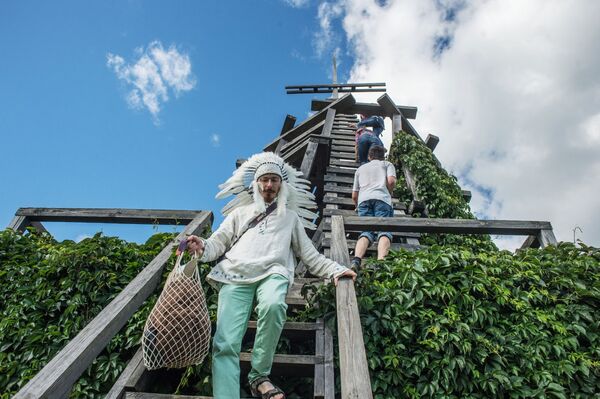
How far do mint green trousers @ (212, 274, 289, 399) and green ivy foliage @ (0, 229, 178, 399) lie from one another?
3.16ft

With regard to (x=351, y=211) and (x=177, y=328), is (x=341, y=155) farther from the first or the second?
(x=177, y=328)

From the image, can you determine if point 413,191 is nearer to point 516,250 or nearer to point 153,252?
point 516,250

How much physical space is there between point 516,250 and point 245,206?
234cm

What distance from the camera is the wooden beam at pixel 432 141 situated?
911 cm

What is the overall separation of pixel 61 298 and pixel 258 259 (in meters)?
1.92

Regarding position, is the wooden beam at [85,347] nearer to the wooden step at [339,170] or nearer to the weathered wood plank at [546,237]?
the weathered wood plank at [546,237]

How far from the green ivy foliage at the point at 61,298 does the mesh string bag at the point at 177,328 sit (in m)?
0.93

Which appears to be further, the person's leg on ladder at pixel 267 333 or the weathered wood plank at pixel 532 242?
the weathered wood plank at pixel 532 242

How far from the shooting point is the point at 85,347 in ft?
6.39

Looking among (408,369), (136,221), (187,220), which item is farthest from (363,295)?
(136,221)

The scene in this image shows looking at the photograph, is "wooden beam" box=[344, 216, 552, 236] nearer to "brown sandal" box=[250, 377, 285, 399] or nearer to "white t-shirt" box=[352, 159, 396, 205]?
"white t-shirt" box=[352, 159, 396, 205]

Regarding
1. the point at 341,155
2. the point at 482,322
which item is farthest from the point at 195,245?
the point at 341,155

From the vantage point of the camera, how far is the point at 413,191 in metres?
6.97

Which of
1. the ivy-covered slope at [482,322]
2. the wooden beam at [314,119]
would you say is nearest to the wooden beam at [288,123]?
the wooden beam at [314,119]
